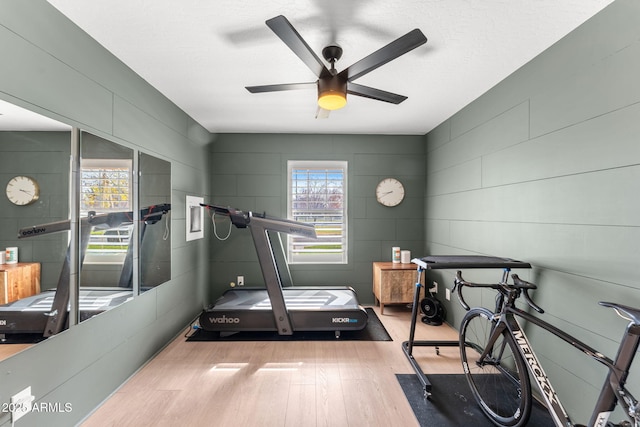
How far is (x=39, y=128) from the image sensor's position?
146 cm

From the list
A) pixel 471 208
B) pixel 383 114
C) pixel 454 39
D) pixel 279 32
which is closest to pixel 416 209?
pixel 471 208

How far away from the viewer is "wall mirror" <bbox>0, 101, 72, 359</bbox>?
1.31 meters

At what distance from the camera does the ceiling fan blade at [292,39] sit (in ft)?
4.25

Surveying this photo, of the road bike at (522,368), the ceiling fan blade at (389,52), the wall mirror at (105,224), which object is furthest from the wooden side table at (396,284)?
the wall mirror at (105,224)

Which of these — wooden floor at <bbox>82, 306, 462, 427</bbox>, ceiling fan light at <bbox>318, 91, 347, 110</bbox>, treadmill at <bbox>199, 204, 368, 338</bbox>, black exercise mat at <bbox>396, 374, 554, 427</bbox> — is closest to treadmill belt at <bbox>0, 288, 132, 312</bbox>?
wooden floor at <bbox>82, 306, 462, 427</bbox>

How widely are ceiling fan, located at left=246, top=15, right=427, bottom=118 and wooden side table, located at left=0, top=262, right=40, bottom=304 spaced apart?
1714 mm

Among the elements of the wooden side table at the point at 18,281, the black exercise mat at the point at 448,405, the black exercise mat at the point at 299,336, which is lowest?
the black exercise mat at the point at 448,405

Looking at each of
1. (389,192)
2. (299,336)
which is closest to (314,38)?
(389,192)

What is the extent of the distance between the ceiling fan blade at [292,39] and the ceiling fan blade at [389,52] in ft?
0.70

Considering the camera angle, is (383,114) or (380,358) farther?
(383,114)

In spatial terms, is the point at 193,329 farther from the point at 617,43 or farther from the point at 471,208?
the point at 617,43

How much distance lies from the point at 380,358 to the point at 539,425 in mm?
1174

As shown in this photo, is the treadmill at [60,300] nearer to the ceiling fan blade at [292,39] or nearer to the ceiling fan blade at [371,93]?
the ceiling fan blade at [292,39]

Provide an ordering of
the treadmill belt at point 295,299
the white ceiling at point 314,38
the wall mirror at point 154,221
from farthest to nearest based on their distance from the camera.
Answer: the treadmill belt at point 295,299 → the wall mirror at point 154,221 → the white ceiling at point 314,38
